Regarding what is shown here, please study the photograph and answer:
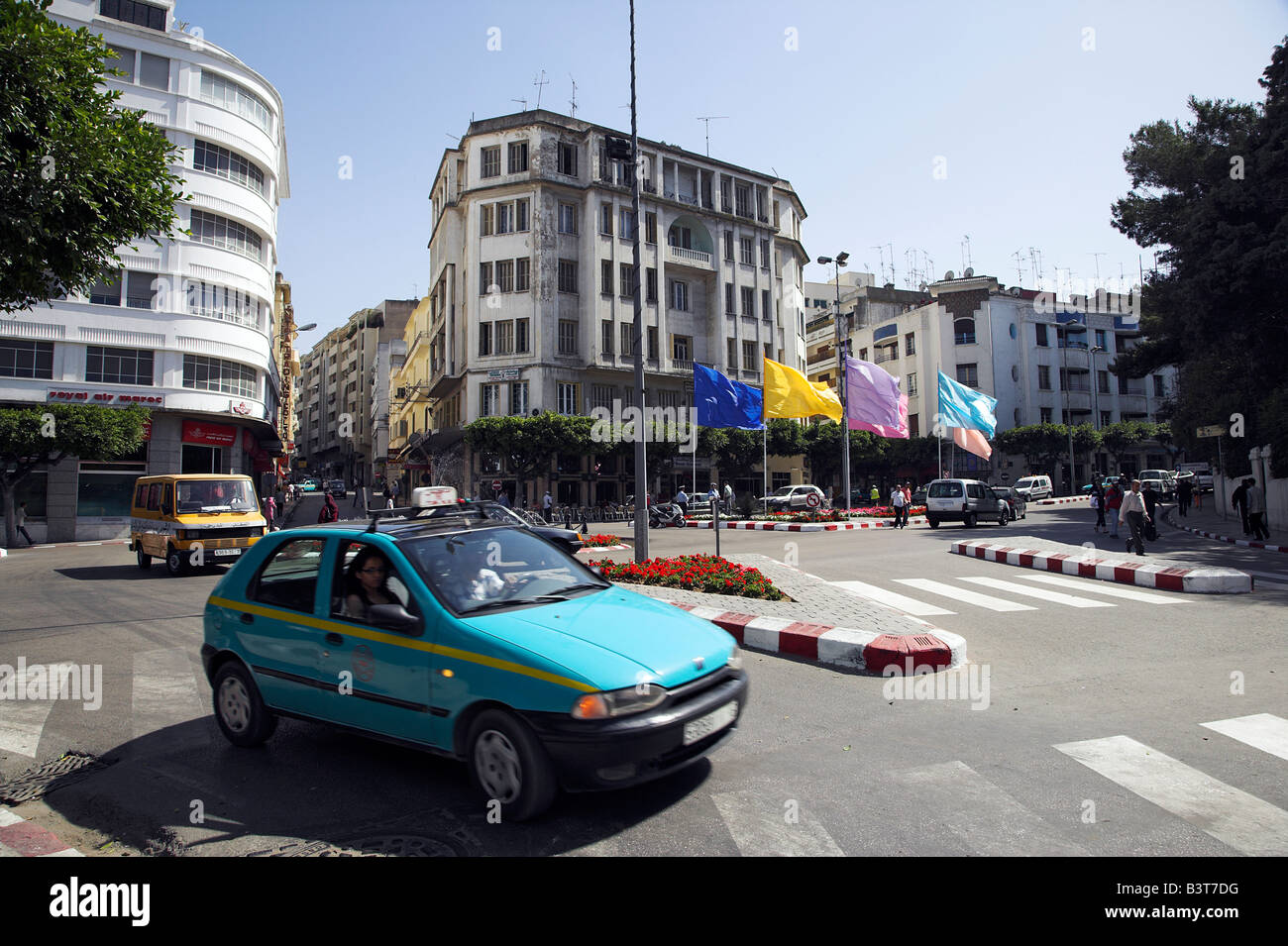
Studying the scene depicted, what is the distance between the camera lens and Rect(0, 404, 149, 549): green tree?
80.3 feet

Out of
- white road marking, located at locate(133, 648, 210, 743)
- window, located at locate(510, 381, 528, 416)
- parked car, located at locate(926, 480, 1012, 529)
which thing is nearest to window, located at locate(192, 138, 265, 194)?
window, located at locate(510, 381, 528, 416)

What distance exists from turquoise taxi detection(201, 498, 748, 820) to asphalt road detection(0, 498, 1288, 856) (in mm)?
305

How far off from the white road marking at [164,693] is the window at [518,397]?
32.9 meters

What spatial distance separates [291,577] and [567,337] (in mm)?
38136

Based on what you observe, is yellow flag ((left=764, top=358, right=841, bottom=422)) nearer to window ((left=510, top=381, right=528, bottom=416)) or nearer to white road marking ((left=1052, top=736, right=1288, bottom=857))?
white road marking ((left=1052, top=736, right=1288, bottom=857))

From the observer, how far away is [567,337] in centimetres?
4184

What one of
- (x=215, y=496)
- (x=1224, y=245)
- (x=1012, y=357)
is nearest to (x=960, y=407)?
(x=1224, y=245)

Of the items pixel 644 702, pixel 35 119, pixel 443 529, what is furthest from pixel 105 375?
pixel 644 702

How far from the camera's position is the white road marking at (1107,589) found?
32.3 ft

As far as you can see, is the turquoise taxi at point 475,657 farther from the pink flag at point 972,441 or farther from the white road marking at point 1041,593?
the pink flag at point 972,441

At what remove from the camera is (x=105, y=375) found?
29.2m

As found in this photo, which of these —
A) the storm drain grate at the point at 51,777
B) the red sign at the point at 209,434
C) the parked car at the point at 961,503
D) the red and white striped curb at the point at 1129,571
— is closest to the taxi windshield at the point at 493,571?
the storm drain grate at the point at 51,777

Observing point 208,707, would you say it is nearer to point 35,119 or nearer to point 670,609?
point 670,609
